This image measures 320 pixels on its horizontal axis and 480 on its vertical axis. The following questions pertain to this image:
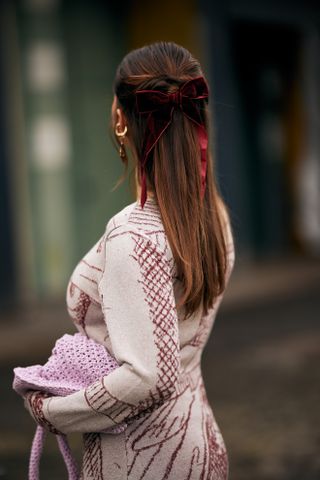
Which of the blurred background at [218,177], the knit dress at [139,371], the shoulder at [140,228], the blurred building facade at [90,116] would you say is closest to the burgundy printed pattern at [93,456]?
the knit dress at [139,371]

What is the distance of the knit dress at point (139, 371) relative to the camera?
6.59ft

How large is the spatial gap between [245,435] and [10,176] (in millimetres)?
5591

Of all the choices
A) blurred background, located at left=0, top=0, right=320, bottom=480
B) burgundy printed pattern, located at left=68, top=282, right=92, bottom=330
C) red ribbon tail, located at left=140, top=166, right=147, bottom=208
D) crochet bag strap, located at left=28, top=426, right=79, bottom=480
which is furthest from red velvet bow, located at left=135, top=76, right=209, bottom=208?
blurred background, located at left=0, top=0, right=320, bottom=480

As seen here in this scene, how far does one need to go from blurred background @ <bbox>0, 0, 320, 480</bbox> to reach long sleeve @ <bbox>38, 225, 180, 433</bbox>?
128 inches

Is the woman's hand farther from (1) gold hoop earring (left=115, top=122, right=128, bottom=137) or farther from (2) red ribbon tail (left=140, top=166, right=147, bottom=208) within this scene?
(1) gold hoop earring (left=115, top=122, right=128, bottom=137)

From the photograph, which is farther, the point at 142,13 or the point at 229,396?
the point at 142,13

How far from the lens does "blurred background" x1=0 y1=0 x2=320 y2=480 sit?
6.87 meters

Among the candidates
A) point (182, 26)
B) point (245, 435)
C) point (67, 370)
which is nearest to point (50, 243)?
point (182, 26)

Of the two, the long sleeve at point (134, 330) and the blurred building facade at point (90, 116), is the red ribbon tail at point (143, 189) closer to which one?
the long sleeve at point (134, 330)

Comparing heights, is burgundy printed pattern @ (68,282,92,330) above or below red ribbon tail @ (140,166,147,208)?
below

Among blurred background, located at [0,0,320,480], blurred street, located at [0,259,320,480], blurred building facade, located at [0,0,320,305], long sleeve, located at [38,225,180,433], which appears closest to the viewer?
long sleeve, located at [38,225,180,433]

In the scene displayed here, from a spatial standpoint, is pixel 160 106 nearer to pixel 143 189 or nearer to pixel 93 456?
pixel 143 189

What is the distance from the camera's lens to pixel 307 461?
483 centimetres

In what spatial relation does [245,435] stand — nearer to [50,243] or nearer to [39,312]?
[39,312]
